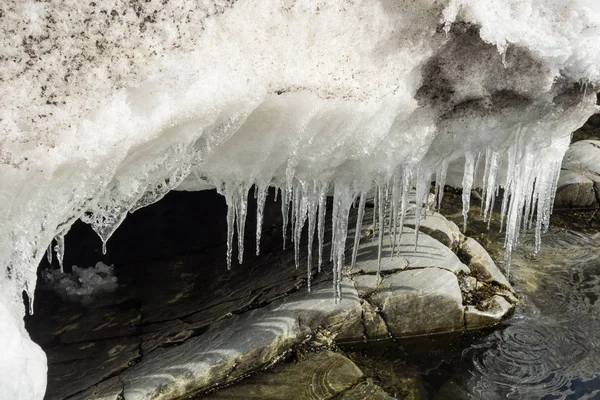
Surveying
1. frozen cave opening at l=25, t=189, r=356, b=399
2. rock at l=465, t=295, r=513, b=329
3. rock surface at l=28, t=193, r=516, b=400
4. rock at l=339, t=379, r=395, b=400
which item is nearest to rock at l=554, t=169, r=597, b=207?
rock surface at l=28, t=193, r=516, b=400

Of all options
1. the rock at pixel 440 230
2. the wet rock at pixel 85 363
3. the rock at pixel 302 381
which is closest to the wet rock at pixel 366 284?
the rock at pixel 302 381

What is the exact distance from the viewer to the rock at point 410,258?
19.6 feet

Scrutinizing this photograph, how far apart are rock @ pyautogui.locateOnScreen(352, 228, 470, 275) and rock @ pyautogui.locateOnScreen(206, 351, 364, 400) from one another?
1274mm

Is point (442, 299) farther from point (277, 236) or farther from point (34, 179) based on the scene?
point (34, 179)

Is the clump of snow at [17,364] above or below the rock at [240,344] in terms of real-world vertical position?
above

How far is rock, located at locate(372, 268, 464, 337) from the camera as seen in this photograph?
18.3 feet

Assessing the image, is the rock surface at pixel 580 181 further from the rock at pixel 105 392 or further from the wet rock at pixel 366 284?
the rock at pixel 105 392

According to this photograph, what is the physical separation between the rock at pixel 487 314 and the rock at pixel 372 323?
3.18 ft

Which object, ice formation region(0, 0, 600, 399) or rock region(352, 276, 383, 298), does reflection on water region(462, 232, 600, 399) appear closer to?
rock region(352, 276, 383, 298)

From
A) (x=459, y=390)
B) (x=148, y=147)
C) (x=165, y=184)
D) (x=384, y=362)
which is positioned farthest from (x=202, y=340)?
(x=148, y=147)

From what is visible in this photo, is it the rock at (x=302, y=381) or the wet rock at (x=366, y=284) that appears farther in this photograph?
the wet rock at (x=366, y=284)

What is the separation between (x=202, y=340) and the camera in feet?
16.5

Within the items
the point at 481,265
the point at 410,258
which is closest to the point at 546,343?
the point at 481,265

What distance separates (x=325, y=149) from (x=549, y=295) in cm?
498
